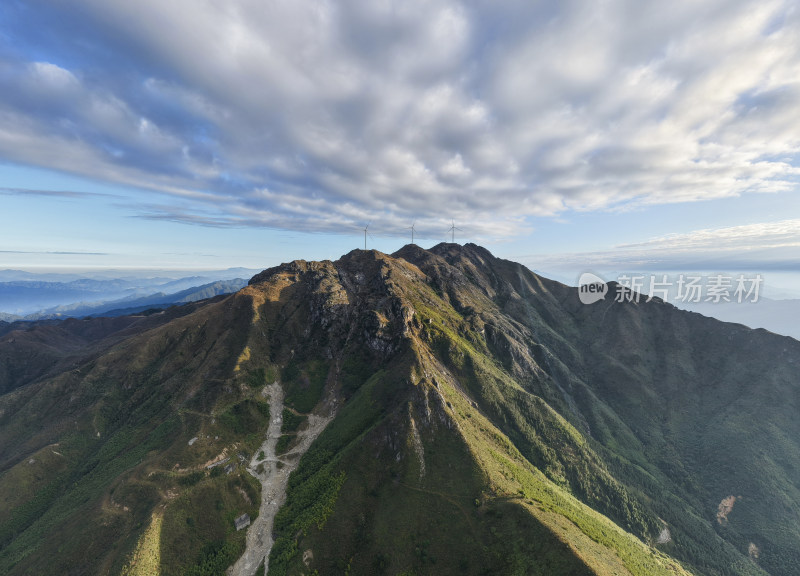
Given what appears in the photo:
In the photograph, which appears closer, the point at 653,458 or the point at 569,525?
the point at 569,525

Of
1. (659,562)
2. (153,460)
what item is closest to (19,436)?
(153,460)

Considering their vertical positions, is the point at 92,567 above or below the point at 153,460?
below

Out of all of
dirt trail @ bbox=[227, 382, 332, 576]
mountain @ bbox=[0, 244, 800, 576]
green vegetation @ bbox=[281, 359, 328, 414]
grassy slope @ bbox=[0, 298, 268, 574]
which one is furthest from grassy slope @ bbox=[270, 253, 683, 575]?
grassy slope @ bbox=[0, 298, 268, 574]

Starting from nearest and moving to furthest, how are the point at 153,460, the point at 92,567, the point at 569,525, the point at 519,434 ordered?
the point at 92,567 → the point at 569,525 → the point at 153,460 → the point at 519,434

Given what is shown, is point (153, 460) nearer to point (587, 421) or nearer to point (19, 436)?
point (19, 436)

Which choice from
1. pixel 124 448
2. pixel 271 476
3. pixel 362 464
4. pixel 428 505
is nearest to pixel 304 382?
pixel 271 476

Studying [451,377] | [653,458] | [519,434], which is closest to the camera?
[519,434]

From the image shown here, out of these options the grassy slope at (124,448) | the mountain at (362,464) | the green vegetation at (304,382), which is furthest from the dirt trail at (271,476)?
the green vegetation at (304,382)
